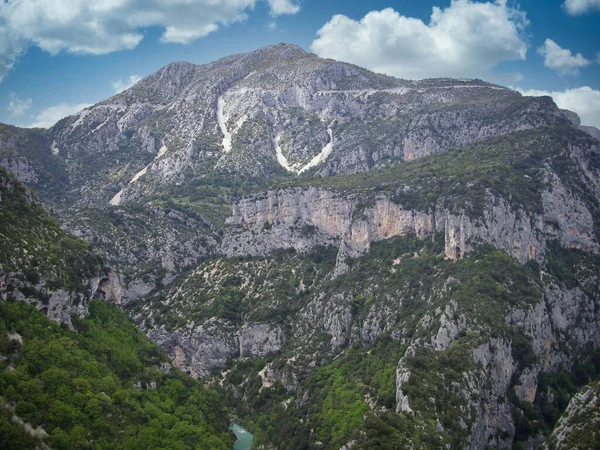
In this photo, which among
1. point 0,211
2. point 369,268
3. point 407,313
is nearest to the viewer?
point 0,211

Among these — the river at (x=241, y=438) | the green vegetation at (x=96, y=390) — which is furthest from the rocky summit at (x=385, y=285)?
the green vegetation at (x=96, y=390)

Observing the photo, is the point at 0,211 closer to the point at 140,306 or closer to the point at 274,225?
the point at 140,306

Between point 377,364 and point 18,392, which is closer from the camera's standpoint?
point 18,392

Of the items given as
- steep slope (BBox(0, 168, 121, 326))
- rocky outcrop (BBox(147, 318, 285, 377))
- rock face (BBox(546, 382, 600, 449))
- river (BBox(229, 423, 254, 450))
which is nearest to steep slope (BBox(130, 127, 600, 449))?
rocky outcrop (BBox(147, 318, 285, 377))

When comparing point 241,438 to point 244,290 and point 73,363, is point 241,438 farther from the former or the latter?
point 244,290

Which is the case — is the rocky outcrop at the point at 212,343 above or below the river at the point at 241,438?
above

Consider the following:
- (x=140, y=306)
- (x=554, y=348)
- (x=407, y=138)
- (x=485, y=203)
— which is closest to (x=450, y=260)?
Answer: (x=485, y=203)

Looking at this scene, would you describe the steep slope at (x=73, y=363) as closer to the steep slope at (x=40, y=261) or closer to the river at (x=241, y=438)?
the steep slope at (x=40, y=261)

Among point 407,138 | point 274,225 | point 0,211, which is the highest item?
point 407,138
